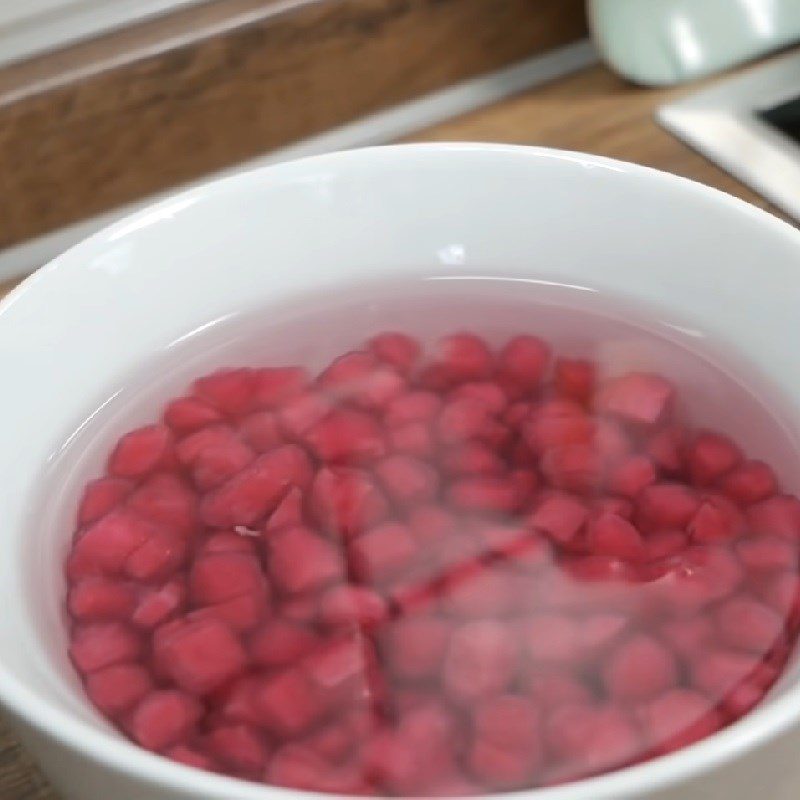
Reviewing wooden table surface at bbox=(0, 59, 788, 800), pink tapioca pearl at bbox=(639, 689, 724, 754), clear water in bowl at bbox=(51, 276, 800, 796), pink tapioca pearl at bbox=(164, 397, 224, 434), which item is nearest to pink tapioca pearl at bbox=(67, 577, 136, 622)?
clear water in bowl at bbox=(51, 276, 800, 796)

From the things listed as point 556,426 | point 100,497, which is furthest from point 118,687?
point 556,426

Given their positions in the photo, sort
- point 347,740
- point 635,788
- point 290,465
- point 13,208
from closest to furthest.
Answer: point 635,788
point 347,740
point 290,465
point 13,208

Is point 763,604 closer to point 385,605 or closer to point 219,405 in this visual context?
point 385,605

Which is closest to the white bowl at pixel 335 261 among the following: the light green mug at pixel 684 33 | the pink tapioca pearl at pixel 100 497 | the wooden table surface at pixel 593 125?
the pink tapioca pearl at pixel 100 497

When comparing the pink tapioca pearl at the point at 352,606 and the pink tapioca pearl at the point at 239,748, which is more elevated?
the pink tapioca pearl at the point at 352,606

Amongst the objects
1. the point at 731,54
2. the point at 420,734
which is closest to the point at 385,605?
the point at 420,734

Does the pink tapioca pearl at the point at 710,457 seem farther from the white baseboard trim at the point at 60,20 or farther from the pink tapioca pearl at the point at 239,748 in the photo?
the white baseboard trim at the point at 60,20

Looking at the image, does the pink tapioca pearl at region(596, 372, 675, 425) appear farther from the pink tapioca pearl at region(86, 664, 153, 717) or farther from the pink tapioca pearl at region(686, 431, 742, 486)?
the pink tapioca pearl at region(86, 664, 153, 717)
